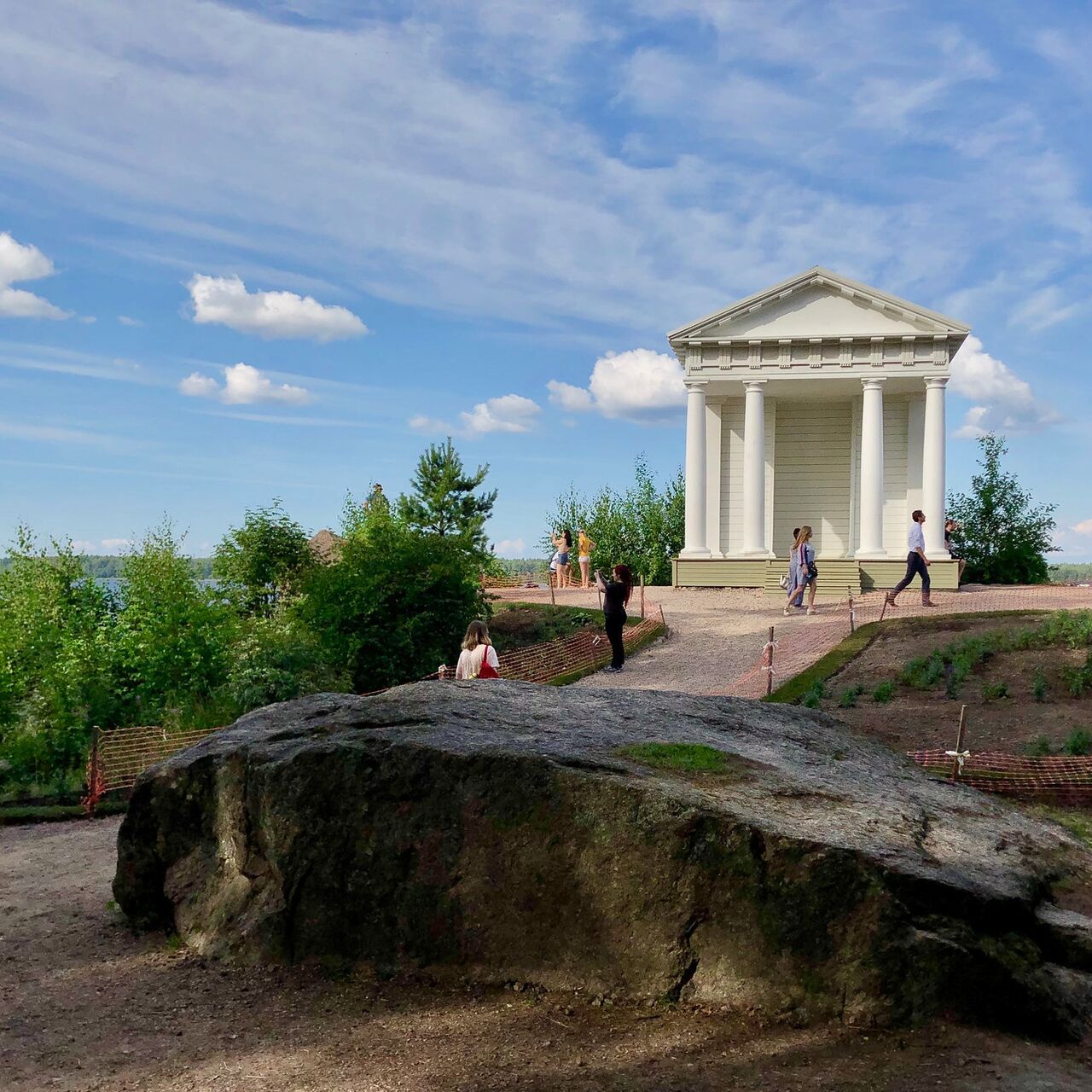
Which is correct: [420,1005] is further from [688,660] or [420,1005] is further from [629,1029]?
[688,660]

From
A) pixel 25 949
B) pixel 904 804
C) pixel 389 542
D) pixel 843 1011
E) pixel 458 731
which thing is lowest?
pixel 25 949

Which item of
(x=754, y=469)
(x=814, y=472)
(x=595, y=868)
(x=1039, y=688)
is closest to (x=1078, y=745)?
(x=1039, y=688)

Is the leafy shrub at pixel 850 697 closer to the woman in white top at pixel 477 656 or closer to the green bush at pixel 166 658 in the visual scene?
the woman in white top at pixel 477 656

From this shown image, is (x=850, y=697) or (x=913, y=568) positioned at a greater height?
(x=913, y=568)

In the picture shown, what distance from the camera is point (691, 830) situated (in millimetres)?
4922

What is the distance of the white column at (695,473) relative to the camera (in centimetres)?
3034

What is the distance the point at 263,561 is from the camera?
2236 cm

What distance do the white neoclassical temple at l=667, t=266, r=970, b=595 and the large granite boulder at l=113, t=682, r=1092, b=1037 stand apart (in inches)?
898

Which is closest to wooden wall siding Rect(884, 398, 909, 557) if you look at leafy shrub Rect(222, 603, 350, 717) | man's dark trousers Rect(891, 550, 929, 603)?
man's dark trousers Rect(891, 550, 929, 603)

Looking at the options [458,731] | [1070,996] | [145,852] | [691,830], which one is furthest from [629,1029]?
[145,852]

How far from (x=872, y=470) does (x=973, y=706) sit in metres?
17.9

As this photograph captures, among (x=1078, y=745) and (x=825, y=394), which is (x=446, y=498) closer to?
(x=825, y=394)

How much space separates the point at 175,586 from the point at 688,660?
8.53 metres

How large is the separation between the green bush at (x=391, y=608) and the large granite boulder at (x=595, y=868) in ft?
33.7
